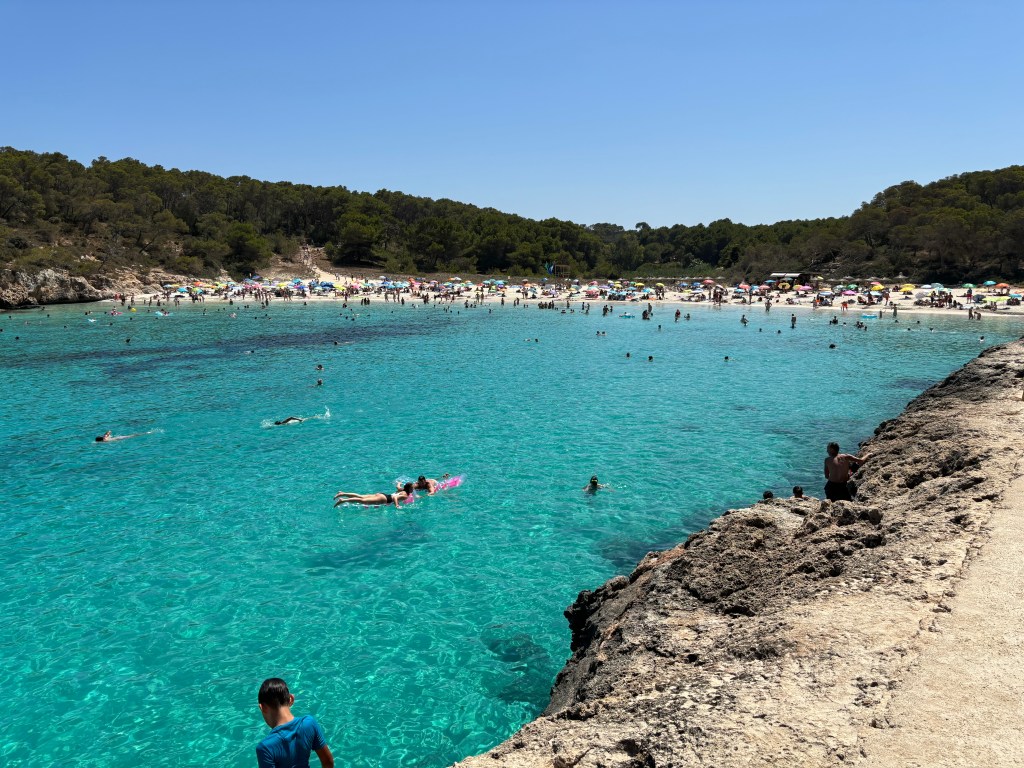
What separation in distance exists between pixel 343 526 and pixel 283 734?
8.41m

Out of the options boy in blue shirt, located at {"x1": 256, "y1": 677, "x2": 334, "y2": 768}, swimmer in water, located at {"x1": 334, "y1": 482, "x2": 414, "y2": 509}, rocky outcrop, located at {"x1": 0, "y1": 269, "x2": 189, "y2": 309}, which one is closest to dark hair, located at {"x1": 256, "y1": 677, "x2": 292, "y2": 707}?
boy in blue shirt, located at {"x1": 256, "y1": 677, "x2": 334, "y2": 768}

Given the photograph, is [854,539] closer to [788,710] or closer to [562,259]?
[788,710]

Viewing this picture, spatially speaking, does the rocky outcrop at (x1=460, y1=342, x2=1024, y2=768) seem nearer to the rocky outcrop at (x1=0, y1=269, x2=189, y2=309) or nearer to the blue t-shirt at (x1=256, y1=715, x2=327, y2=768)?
the blue t-shirt at (x1=256, y1=715, x2=327, y2=768)

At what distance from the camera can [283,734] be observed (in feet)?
14.4

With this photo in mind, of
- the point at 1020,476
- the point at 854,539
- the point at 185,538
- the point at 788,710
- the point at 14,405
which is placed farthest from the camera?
the point at 14,405

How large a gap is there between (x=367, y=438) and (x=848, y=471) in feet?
41.5

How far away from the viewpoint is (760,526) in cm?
774

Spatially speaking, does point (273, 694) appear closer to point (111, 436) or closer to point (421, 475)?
point (421, 475)

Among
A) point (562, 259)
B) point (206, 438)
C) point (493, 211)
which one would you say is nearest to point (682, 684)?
point (206, 438)

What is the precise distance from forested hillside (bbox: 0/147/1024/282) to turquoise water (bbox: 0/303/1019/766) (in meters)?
45.6

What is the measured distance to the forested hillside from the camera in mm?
68688

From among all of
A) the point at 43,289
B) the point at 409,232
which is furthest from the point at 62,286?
the point at 409,232

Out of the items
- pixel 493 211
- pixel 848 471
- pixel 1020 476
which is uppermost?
pixel 493 211

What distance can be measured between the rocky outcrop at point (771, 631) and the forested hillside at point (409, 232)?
70.4 m
